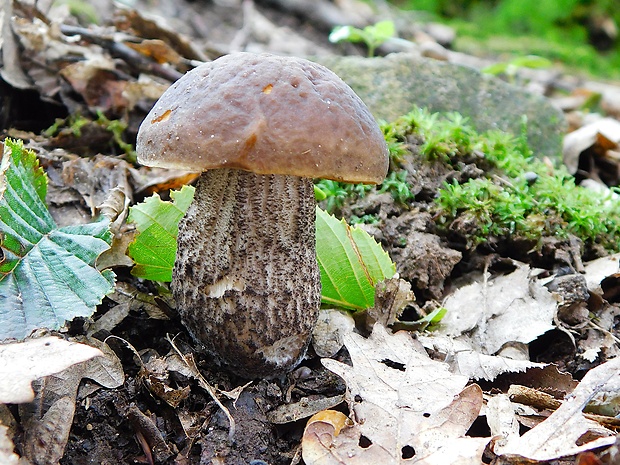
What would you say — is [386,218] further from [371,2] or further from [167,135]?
[371,2]

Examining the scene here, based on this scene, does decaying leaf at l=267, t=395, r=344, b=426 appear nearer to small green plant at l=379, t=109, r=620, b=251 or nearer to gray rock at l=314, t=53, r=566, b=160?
small green plant at l=379, t=109, r=620, b=251

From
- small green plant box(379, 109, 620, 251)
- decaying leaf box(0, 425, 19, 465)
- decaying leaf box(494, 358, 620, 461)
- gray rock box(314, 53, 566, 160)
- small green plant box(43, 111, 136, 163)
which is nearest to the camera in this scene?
decaying leaf box(0, 425, 19, 465)

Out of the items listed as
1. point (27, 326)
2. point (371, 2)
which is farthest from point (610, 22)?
point (27, 326)

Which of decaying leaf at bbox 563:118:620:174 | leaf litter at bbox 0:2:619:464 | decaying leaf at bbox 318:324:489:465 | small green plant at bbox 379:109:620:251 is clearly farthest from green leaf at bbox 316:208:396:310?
decaying leaf at bbox 563:118:620:174

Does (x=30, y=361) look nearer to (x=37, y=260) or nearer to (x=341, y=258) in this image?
(x=37, y=260)

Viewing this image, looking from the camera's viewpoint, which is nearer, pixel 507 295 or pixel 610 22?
pixel 507 295

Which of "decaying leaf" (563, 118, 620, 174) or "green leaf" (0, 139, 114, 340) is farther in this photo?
"decaying leaf" (563, 118, 620, 174)

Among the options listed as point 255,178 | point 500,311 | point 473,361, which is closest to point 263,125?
point 255,178
